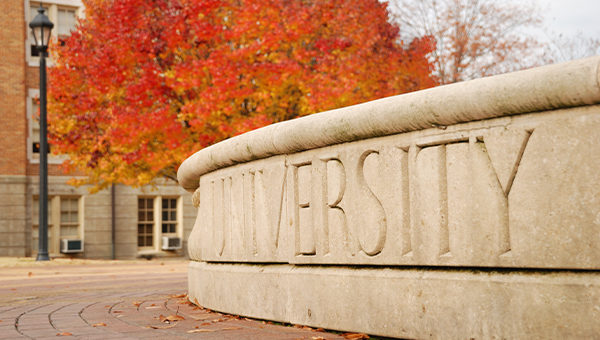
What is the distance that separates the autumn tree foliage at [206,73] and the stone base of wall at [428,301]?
9802 millimetres

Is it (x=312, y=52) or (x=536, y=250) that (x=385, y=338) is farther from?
A: (x=312, y=52)

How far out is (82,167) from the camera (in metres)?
16.7

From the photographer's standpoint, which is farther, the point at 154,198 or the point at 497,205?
the point at 154,198

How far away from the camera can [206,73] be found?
50.5 ft

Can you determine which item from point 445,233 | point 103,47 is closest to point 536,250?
point 445,233

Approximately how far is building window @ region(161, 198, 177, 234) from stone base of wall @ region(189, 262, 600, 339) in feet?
64.2

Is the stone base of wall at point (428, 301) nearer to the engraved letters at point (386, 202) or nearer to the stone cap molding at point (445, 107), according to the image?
the engraved letters at point (386, 202)

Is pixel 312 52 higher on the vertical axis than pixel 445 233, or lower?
higher

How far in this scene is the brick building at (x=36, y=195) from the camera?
68.5 ft

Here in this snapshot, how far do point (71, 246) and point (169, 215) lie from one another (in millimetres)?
3796

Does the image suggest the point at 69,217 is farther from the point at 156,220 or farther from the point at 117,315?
the point at 117,315

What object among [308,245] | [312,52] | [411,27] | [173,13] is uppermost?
[411,27]

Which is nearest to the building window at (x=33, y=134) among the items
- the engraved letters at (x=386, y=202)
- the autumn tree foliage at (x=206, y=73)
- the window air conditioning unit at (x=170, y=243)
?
the window air conditioning unit at (x=170, y=243)

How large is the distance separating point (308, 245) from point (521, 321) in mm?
1667
